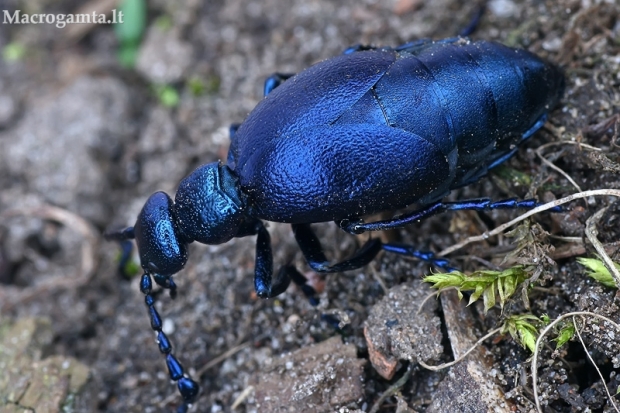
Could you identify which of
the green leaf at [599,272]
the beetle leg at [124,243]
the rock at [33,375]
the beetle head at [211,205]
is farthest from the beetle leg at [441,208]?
the rock at [33,375]

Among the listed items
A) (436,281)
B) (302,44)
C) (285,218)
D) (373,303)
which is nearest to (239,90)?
(302,44)

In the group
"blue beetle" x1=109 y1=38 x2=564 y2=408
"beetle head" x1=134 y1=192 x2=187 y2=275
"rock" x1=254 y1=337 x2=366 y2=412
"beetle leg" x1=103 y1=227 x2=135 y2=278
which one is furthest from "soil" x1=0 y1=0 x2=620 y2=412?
"beetle head" x1=134 y1=192 x2=187 y2=275

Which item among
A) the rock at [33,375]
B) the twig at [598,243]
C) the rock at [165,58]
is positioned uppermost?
the rock at [165,58]

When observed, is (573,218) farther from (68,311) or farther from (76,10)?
(76,10)

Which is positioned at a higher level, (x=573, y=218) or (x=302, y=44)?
(x=302, y=44)

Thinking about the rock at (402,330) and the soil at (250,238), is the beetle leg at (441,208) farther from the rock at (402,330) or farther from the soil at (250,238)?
the rock at (402,330)

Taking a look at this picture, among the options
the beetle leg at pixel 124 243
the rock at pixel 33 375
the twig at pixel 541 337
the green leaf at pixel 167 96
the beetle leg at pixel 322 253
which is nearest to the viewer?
the twig at pixel 541 337

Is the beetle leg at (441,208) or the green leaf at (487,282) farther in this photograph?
the beetle leg at (441,208)

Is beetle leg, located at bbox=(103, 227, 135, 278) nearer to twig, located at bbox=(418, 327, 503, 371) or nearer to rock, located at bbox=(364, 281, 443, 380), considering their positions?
rock, located at bbox=(364, 281, 443, 380)
